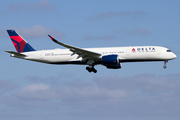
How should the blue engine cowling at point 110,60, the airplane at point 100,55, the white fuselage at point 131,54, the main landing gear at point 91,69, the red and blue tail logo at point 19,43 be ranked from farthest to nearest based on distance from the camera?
1. the red and blue tail logo at point 19,43
2. the main landing gear at point 91,69
3. the white fuselage at point 131,54
4. the airplane at point 100,55
5. the blue engine cowling at point 110,60

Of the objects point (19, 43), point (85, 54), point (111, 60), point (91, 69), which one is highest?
point (19, 43)

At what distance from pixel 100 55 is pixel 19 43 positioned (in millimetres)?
14332

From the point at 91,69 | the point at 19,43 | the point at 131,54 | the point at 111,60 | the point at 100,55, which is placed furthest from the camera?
the point at 19,43

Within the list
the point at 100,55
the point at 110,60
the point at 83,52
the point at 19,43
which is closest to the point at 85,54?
the point at 83,52

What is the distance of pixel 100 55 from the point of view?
50312 mm

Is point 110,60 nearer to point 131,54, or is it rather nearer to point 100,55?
point 100,55

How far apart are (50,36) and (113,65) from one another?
1204 cm

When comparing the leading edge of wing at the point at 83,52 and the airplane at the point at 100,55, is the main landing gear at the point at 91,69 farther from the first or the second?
the leading edge of wing at the point at 83,52

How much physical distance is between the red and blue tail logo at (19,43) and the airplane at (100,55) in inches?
67.2

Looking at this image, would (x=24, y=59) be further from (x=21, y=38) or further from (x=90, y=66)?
(x=90, y=66)

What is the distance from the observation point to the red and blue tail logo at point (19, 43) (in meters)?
56.3

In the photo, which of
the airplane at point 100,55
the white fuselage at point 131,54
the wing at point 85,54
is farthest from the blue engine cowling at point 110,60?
the wing at point 85,54

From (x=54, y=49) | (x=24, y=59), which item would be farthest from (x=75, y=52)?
(x=24, y=59)

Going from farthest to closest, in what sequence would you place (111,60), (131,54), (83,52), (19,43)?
(19,43) → (131,54) → (83,52) → (111,60)
